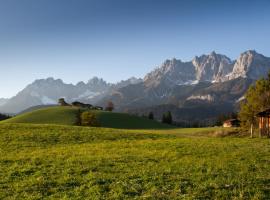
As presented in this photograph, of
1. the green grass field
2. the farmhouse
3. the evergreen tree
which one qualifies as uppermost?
the evergreen tree

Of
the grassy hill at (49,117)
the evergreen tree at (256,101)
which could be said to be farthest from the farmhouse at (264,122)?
the grassy hill at (49,117)

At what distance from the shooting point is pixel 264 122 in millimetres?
72375

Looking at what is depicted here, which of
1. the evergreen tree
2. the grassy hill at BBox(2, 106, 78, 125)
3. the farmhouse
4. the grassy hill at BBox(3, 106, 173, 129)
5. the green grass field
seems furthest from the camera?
the grassy hill at BBox(3, 106, 173, 129)

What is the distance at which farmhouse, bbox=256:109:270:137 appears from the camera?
6869 centimetres

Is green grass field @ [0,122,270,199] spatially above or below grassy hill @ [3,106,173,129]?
below

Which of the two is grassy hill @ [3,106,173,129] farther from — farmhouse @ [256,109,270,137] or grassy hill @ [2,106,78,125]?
farmhouse @ [256,109,270,137]

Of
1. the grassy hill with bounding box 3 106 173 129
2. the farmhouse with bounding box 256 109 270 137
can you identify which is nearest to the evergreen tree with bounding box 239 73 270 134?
the farmhouse with bounding box 256 109 270 137

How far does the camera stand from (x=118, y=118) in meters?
172

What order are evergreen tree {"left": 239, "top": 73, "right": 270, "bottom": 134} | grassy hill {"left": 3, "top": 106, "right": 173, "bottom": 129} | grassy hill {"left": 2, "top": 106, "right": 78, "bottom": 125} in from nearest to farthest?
evergreen tree {"left": 239, "top": 73, "right": 270, "bottom": 134} < grassy hill {"left": 2, "top": 106, "right": 78, "bottom": 125} < grassy hill {"left": 3, "top": 106, "right": 173, "bottom": 129}

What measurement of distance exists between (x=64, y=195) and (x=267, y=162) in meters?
16.8

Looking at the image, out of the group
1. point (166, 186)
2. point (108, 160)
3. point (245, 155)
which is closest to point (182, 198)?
point (166, 186)

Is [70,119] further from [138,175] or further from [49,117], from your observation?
[138,175]

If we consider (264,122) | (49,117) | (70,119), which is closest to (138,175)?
(264,122)

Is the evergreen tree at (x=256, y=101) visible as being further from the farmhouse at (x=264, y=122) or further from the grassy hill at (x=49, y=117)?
the grassy hill at (x=49, y=117)
